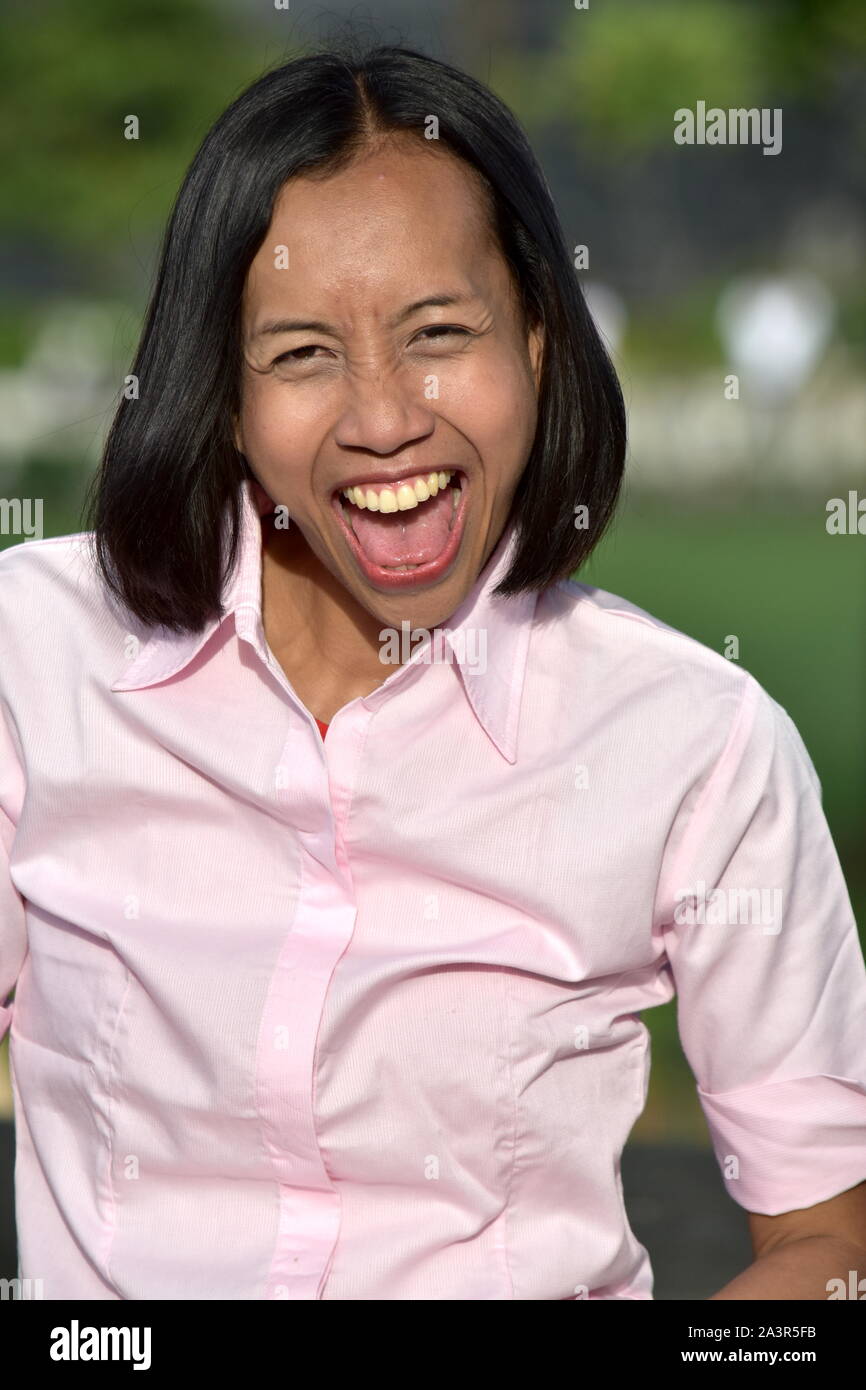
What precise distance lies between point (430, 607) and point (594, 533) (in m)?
0.25

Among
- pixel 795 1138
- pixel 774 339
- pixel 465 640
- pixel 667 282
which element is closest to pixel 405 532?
pixel 465 640

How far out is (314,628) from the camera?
1.97 meters

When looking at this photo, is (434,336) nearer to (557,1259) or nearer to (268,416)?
(268,416)

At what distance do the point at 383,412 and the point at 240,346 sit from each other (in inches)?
7.4

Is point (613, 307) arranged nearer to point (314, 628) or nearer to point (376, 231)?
point (314, 628)

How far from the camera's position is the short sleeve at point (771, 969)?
1.79m

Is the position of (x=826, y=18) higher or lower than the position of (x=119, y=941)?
higher

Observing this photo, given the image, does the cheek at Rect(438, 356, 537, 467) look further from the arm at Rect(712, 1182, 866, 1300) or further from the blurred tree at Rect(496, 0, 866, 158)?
the blurred tree at Rect(496, 0, 866, 158)

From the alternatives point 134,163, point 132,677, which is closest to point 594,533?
point 132,677

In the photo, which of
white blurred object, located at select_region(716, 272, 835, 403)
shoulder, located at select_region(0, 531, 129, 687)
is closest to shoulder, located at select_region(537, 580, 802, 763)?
shoulder, located at select_region(0, 531, 129, 687)

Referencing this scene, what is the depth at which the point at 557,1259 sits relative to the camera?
1787mm

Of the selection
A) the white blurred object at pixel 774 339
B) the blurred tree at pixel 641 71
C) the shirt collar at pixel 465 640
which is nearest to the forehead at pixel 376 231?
the shirt collar at pixel 465 640

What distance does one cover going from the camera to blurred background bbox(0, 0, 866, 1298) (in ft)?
21.9

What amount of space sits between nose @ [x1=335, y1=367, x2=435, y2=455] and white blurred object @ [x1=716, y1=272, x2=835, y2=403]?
65.3 feet
